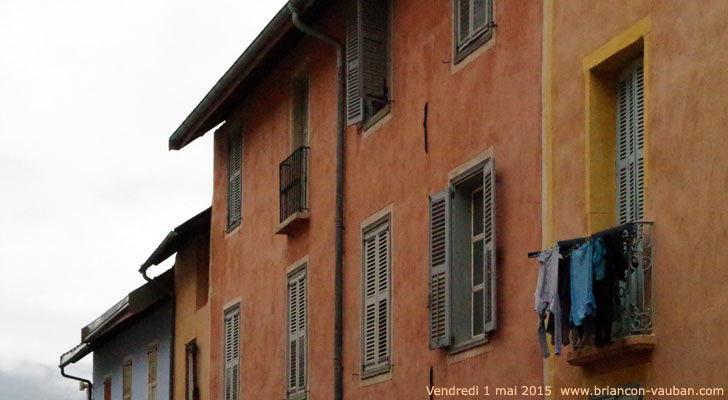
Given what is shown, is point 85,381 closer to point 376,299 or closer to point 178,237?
point 178,237

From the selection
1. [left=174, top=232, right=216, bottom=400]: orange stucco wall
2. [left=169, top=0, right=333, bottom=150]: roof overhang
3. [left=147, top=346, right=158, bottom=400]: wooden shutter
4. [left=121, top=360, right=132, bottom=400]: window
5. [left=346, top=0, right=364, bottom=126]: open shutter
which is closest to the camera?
[left=346, top=0, right=364, bottom=126]: open shutter

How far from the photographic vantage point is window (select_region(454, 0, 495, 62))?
16250 millimetres

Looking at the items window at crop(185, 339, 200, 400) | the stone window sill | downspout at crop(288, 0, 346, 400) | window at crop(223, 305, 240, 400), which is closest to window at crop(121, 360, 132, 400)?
window at crop(185, 339, 200, 400)

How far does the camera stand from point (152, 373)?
3156 centimetres

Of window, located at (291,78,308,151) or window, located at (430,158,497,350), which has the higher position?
window, located at (291,78,308,151)

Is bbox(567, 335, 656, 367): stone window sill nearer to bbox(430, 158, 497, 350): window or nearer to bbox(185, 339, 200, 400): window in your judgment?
bbox(430, 158, 497, 350): window

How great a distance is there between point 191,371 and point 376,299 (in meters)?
10.1

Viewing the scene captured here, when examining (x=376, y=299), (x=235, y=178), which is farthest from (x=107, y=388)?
(x=376, y=299)

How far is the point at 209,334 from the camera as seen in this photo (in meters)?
25.9

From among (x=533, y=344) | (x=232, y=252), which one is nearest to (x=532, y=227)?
(x=533, y=344)

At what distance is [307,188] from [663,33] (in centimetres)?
947

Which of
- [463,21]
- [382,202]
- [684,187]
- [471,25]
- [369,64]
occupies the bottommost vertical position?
[684,187]

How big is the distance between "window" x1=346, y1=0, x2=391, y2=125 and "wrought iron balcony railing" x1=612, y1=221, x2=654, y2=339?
651cm

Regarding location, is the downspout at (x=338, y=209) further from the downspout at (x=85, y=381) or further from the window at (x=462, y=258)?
the downspout at (x=85, y=381)
